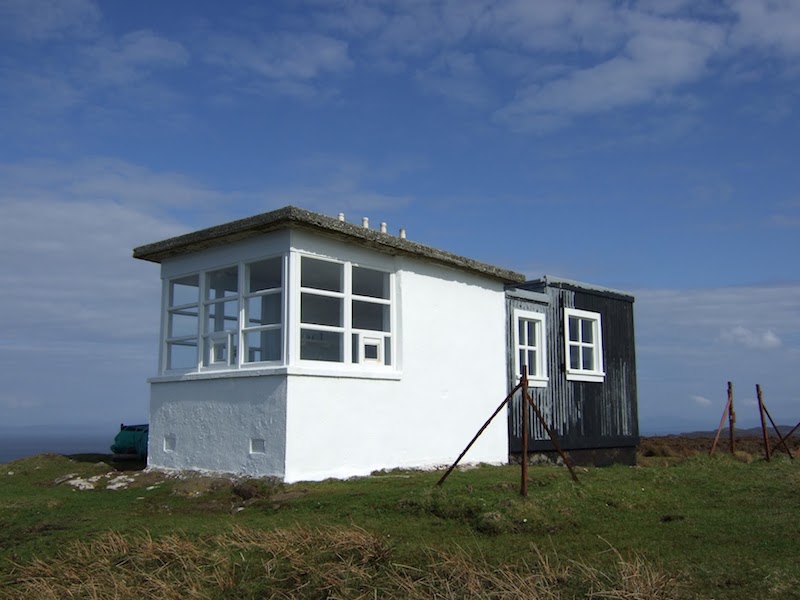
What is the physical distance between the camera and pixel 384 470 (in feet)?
45.9

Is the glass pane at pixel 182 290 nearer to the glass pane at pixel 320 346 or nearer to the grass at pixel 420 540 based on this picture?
the glass pane at pixel 320 346

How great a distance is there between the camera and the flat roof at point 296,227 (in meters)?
13.0

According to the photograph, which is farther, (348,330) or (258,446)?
(348,330)

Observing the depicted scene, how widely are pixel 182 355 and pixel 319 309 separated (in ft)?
11.4

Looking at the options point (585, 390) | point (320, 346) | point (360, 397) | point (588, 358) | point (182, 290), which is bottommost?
point (360, 397)

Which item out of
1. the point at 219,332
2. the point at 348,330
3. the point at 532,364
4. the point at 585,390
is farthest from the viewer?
the point at 585,390

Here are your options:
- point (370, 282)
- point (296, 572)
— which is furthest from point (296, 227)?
point (296, 572)

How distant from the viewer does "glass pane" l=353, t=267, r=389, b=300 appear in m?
15.2

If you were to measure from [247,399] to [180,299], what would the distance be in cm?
343

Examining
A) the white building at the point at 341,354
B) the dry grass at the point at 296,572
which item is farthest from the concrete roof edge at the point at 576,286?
the dry grass at the point at 296,572

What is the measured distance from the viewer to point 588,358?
19953mm

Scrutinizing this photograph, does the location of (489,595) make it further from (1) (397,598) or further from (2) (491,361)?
(2) (491,361)

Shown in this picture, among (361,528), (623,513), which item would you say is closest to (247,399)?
(361,528)

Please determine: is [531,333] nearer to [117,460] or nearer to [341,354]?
[341,354]
